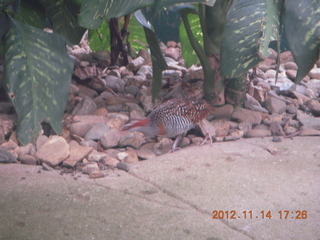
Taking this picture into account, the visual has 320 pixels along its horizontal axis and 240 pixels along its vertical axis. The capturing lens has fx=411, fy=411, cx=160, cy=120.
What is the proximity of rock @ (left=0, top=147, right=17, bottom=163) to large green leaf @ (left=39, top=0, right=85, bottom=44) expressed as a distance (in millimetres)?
867

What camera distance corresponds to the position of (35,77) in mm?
2123

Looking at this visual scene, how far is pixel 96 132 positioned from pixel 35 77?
0.77 meters

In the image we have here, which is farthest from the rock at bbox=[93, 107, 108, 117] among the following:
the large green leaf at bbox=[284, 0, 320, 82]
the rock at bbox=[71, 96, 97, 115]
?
the large green leaf at bbox=[284, 0, 320, 82]

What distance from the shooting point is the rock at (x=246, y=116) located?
309 centimetres

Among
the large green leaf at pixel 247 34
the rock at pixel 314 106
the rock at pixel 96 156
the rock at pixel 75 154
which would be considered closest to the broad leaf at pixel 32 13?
the rock at pixel 75 154

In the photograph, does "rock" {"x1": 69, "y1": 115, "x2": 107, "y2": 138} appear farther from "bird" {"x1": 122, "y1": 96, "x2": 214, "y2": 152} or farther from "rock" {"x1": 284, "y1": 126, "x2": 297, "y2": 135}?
"rock" {"x1": 284, "y1": 126, "x2": 297, "y2": 135}

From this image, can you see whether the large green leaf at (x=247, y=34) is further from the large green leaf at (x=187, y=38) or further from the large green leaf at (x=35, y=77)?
the large green leaf at (x=187, y=38)

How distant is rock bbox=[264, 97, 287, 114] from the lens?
131 inches

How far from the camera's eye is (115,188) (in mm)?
2064

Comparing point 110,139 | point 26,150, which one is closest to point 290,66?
point 110,139

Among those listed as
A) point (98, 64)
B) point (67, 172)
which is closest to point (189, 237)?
point (67, 172)

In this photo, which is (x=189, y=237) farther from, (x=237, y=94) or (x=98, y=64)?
(x=98, y=64)

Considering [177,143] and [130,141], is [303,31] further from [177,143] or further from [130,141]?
[130,141]

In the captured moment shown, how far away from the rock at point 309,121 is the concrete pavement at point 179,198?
421 millimetres
